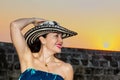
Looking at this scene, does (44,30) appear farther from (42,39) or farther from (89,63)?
(89,63)

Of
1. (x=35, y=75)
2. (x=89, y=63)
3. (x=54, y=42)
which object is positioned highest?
(x=54, y=42)

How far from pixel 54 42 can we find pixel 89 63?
11.0 ft

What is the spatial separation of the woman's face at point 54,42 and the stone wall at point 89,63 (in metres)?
2.57

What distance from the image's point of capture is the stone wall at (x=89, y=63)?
5.27 meters

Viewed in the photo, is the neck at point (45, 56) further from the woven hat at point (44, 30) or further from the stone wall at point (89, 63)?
the stone wall at point (89, 63)

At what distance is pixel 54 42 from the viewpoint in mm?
2689

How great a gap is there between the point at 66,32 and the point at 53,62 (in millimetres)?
305

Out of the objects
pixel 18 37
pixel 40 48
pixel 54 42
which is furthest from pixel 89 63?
pixel 18 37

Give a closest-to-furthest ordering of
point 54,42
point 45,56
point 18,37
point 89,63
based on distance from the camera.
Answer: point 18,37 < point 54,42 < point 45,56 < point 89,63

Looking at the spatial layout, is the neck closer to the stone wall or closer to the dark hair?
the dark hair

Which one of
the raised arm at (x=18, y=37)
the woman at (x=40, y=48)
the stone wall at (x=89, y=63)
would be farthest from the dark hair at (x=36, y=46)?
the stone wall at (x=89, y=63)

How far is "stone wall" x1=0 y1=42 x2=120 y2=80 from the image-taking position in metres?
5.27

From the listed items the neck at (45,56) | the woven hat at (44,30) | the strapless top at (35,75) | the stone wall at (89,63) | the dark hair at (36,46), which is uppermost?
the woven hat at (44,30)

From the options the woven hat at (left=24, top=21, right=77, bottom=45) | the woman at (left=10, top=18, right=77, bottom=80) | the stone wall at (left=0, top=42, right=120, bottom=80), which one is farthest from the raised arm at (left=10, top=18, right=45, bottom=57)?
the stone wall at (left=0, top=42, right=120, bottom=80)
